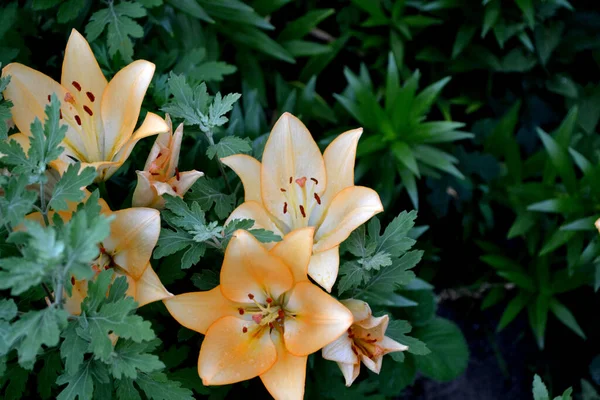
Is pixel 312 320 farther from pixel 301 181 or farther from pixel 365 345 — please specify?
pixel 301 181

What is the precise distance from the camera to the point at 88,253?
2.42 ft

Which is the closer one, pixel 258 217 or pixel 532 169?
pixel 258 217

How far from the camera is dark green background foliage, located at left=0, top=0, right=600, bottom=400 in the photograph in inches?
37.5

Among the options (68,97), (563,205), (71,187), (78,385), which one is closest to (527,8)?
(563,205)

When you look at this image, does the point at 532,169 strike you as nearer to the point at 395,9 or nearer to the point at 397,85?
the point at 397,85

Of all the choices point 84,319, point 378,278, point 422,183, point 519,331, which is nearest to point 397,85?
point 422,183

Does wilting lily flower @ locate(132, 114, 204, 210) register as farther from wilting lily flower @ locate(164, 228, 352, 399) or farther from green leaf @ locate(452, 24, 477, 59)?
Answer: green leaf @ locate(452, 24, 477, 59)

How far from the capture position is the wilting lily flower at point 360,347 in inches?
37.8

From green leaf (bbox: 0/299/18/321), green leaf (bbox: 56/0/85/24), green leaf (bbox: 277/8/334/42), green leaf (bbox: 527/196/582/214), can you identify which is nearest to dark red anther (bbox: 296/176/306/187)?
green leaf (bbox: 0/299/18/321)

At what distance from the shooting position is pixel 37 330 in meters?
0.78

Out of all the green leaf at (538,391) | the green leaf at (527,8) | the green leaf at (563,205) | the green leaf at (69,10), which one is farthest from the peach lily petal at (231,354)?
the green leaf at (527,8)

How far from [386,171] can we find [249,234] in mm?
873

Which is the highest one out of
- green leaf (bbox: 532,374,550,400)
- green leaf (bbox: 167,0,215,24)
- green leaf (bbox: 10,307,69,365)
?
green leaf (bbox: 167,0,215,24)

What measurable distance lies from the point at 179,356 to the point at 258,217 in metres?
0.29
